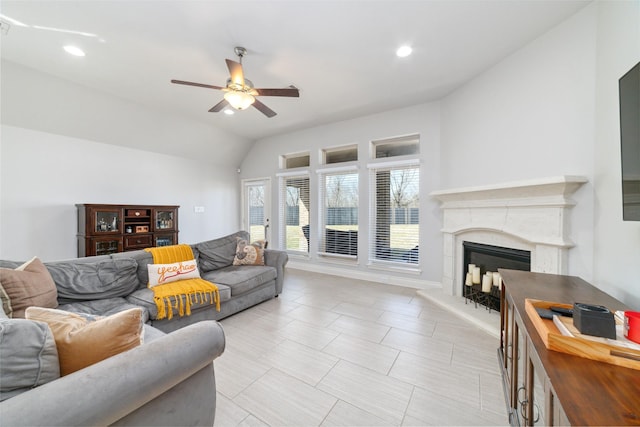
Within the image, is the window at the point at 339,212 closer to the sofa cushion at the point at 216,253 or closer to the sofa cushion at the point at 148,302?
the sofa cushion at the point at 216,253

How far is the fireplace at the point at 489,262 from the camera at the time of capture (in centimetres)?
263

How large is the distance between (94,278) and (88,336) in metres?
1.67

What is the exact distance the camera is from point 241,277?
2941mm

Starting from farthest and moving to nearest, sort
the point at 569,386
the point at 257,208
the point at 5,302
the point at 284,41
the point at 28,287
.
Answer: the point at 257,208 → the point at 284,41 → the point at 28,287 → the point at 5,302 → the point at 569,386

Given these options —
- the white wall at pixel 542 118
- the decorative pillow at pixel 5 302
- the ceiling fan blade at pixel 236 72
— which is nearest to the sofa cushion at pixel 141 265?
the decorative pillow at pixel 5 302

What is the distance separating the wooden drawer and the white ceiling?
2.38m

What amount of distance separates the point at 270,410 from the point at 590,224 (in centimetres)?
287

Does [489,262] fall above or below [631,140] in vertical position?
below

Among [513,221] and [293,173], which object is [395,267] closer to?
[513,221]

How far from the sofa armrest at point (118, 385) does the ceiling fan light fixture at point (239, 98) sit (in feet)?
7.16

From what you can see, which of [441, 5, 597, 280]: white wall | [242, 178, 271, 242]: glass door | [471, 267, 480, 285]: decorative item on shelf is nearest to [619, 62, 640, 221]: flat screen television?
[441, 5, 597, 280]: white wall

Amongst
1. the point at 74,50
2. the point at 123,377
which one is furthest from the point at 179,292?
the point at 74,50

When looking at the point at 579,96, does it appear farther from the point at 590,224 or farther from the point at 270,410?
the point at 270,410

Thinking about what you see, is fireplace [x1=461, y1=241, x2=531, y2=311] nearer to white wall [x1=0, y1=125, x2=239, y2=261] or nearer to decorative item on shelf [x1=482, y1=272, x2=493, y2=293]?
decorative item on shelf [x1=482, y1=272, x2=493, y2=293]
